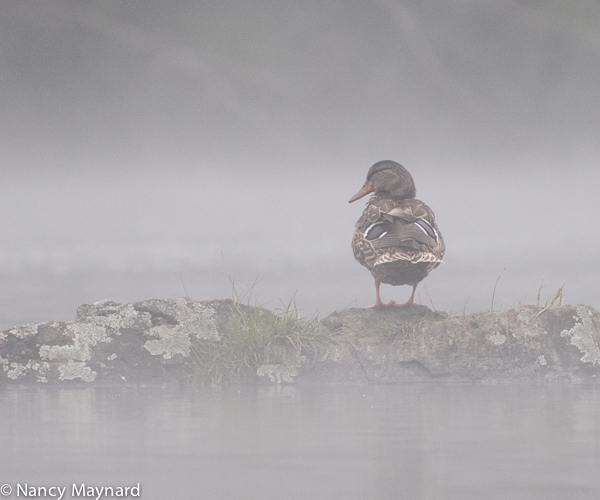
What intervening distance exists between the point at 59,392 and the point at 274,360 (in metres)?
2.04

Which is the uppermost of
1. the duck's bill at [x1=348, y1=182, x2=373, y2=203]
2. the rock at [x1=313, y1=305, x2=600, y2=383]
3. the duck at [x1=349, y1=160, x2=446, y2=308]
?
the duck's bill at [x1=348, y1=182, x2=373, y2=203]

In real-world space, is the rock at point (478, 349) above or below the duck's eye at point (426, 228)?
below

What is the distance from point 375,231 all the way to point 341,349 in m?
1.26

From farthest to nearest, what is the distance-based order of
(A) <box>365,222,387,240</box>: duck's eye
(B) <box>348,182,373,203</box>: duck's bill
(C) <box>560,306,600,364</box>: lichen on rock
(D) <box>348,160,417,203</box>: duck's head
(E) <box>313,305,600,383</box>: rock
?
(B) <box>348,182,373,203</box>: duck's bill, (D) <box>348,160,417,203</box>: duck's head, (A) <box>365,222,387,240</box>: duck's eye, (C) <box>560,306,600,364</box>: lichen on rock, (E) <box>313,305,600,383</box>: rock

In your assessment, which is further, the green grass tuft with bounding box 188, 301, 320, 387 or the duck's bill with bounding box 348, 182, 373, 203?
the duck's bill with bounding box 348, 182, 373, 203

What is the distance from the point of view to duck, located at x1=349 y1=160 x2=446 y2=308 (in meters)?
7.65

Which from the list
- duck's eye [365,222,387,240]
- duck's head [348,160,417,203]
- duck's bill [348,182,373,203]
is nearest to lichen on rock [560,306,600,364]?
duck's eye [365,222,387,240]

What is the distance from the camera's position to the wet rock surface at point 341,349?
7484 millimetres

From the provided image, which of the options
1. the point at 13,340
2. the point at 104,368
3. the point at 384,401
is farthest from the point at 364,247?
the point at 13,340

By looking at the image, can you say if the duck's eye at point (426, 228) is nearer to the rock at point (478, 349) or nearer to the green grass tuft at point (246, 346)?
the rock at point (478, 349)

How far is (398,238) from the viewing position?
7.65 meters

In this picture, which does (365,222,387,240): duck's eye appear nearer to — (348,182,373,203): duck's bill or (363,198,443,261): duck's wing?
(363,198,443,261): duck's wing

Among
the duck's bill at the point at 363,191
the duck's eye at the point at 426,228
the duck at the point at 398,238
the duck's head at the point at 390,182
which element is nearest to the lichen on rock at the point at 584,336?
the duck at the point at 398,238

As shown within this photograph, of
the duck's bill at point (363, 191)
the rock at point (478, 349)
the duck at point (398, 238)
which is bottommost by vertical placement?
the rock at point (478, 349)
